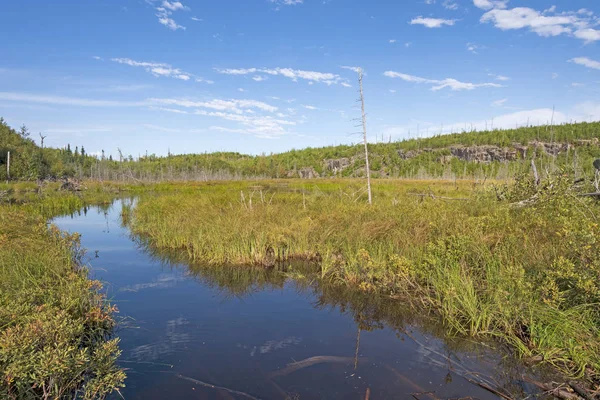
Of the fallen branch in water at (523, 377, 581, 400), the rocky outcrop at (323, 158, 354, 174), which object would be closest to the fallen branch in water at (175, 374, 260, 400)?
the fallen branch in water at (523, 377, 581, 400)

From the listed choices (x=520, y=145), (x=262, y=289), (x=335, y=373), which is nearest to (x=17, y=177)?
(x=262, y=289)

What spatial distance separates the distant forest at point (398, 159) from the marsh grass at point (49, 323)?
61.7m

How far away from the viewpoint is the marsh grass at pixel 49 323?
380 cm

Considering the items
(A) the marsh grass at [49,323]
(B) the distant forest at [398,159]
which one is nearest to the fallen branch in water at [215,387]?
(A) the marsh grass at [49,323]

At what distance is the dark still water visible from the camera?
5.22 metres

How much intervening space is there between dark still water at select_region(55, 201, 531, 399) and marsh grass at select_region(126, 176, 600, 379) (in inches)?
26.2

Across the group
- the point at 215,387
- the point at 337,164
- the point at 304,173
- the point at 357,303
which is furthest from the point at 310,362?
the point at 337,164

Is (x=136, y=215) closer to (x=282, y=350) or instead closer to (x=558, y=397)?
(x=282, y=350)

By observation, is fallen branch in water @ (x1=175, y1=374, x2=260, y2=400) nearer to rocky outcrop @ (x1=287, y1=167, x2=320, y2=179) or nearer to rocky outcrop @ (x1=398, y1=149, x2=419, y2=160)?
rocky outcrop @ (x1=287, y1=167, x2=320, y2=179)

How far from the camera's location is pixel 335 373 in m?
5.62

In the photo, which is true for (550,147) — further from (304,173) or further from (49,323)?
(49,323)

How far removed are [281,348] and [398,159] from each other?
9453cm

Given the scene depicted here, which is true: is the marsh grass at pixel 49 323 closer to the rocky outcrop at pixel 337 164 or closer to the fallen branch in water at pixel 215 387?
the fallen branch in water at pixel 215 387

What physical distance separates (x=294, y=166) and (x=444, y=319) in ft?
314
